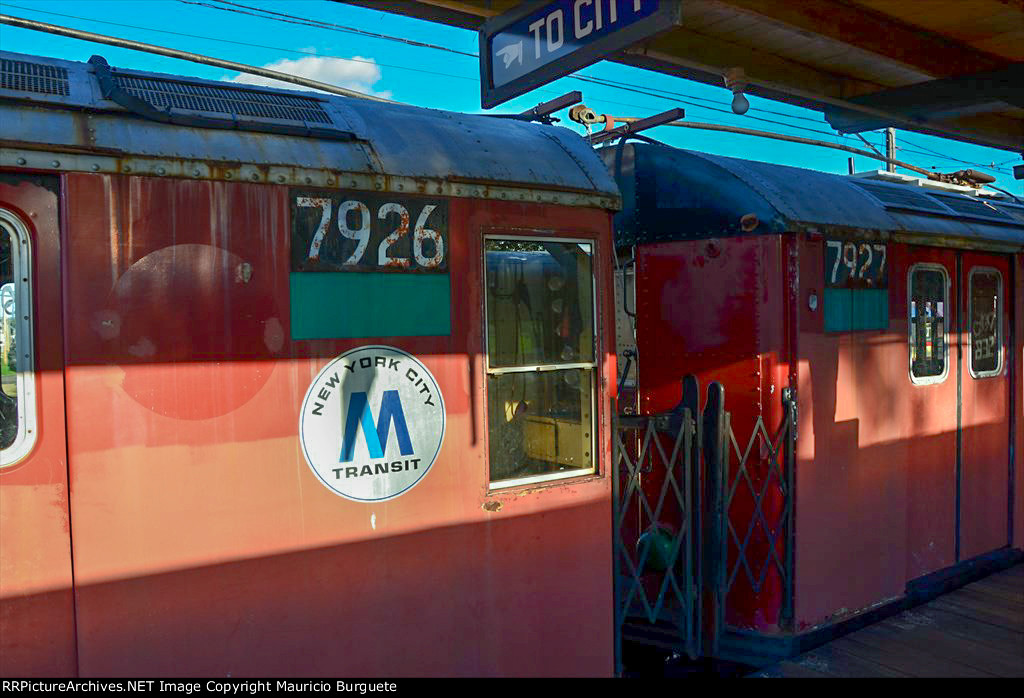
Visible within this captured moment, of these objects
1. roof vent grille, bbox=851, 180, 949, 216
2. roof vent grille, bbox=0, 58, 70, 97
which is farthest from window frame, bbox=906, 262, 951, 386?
roof vent grille, bbox=0, 58, 70, 97

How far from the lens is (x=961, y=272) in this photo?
20.7 feet

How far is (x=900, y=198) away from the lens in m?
6.12

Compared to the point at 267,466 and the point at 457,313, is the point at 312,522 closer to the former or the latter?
the point at 267,466

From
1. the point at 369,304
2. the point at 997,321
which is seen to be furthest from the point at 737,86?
the point at 997,321

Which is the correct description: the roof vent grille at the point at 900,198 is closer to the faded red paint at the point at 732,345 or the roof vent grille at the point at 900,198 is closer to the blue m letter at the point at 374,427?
the faded red paint at the point at 732,345

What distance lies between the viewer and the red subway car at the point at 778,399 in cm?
492

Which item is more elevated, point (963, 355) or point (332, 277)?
point (332, 277)

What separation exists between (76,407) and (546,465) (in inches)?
79.6

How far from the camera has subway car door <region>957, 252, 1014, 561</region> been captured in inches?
251

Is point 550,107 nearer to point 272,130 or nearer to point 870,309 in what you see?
point 272,130

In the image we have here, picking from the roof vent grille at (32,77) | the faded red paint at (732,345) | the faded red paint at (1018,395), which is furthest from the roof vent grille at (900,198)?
the roof vent grille at (32,77)

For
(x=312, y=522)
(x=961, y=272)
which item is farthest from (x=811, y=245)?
(x=312, y=522)

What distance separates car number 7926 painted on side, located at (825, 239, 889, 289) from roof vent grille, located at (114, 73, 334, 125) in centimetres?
333

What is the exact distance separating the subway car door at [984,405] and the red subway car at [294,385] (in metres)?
3.79
